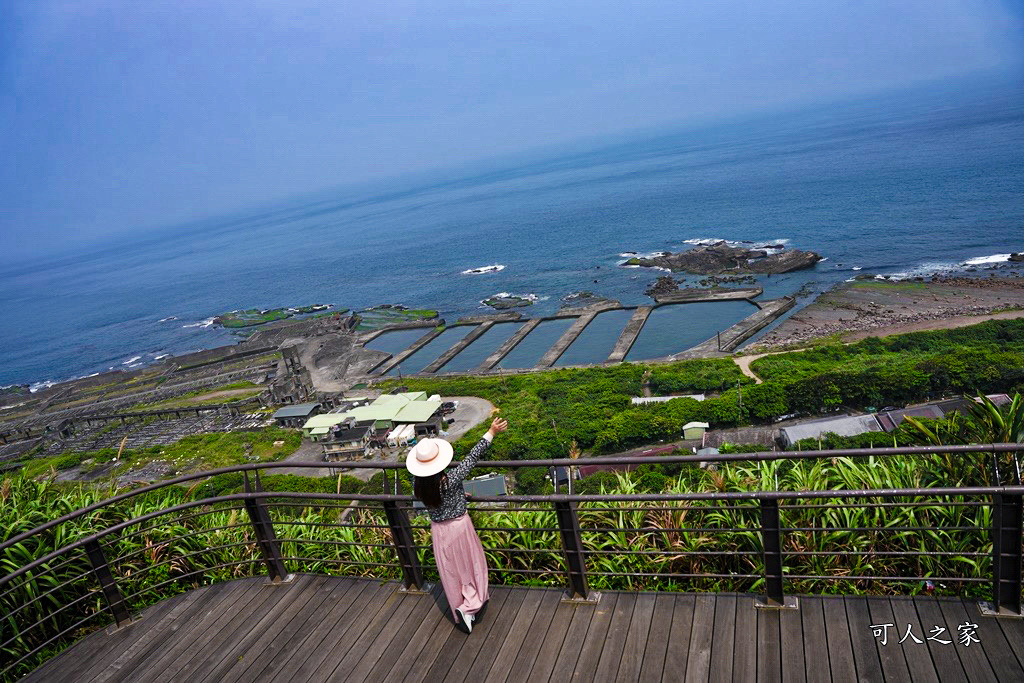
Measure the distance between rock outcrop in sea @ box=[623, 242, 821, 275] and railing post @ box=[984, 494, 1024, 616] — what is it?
46.6 m

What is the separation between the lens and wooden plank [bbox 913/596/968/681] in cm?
309

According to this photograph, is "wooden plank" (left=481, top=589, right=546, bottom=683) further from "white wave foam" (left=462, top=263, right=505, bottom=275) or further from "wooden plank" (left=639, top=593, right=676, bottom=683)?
"white wave foam" (left=462, top=263, right=505, bottom=275)

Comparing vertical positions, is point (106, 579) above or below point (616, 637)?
above

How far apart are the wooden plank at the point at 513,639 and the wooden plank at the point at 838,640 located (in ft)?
5.64

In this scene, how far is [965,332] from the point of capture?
2936 centimetres

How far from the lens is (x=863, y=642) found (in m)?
3.37

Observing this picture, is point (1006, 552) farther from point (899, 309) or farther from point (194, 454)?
point (899, 309)

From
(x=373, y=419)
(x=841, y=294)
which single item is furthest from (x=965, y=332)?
(x=373, y=419)

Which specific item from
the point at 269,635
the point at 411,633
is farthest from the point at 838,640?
the point at 269,635

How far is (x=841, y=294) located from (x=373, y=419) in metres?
29.8

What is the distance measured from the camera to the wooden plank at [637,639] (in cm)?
345

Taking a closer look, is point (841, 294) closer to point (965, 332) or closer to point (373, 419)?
point (965, 332)

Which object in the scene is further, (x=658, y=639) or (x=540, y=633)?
(x=540, y=633)

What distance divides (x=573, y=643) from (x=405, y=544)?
1.39 metres
